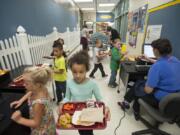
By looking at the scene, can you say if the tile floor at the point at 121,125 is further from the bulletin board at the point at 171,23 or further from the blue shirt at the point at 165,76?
the bulletin board at the point at 171,23

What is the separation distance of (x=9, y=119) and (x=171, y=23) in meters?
2.74

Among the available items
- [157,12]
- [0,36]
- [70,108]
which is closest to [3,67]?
[0,36]

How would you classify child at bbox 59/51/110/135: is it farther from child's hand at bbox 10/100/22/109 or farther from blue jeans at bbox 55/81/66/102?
blue jeans at bbox 55/81/66/102

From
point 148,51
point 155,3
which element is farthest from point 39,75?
point 155,3

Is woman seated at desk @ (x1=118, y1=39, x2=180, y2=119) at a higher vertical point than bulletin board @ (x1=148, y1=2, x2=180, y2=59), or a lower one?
lower

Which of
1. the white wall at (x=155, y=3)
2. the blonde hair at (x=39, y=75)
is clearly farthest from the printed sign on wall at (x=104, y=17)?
the blonde hair at (x=39, y=75)

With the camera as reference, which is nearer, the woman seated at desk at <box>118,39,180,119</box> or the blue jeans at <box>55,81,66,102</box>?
the woman seated at desk at <box>118,39,180,119</box>

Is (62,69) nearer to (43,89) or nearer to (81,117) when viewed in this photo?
(43,89)

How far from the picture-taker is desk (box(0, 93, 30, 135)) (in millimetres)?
959

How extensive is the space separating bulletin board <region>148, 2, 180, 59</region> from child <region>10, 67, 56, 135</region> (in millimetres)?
2151

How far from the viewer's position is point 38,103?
942 mm

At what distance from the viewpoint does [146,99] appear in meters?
1.66

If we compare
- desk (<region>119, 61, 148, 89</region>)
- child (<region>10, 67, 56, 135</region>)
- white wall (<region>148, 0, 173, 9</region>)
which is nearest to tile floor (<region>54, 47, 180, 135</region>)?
desk (<region>119, 61, 148, 89</region>)

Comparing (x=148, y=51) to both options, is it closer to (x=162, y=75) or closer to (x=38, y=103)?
(x=162, y=75)
